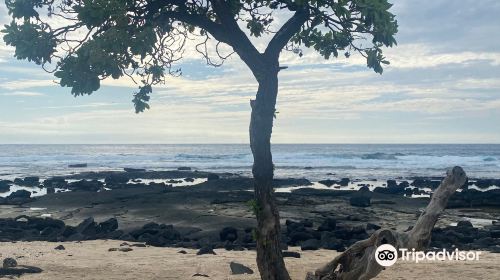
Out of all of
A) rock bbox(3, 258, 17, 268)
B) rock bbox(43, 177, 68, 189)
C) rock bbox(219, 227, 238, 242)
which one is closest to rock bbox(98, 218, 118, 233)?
rock bbox(219, 227, 238, 242)

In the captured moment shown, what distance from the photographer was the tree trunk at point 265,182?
8320 millimetres

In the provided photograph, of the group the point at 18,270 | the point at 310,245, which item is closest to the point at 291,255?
the point at 310,245

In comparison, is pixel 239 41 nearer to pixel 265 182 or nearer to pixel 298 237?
pixel 265 182

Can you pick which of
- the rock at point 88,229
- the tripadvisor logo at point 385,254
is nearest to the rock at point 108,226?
the rock at point 88,229

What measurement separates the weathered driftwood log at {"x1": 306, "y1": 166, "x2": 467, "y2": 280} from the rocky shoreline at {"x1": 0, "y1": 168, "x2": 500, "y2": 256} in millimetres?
1644

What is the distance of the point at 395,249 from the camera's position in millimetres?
7027

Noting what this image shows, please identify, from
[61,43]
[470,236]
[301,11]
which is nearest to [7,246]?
[61,43]

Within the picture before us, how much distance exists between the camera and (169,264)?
11.3m

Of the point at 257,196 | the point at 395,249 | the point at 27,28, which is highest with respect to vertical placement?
the point at 27,28

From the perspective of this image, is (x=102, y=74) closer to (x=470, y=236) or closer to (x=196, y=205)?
(x=470, y=236)

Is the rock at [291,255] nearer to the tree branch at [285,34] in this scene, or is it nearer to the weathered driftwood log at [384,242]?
the weathered driftwood log at [384,242]

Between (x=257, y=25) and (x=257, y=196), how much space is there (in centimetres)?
369

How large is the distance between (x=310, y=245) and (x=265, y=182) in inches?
239

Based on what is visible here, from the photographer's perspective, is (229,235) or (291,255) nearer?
(291,255)
